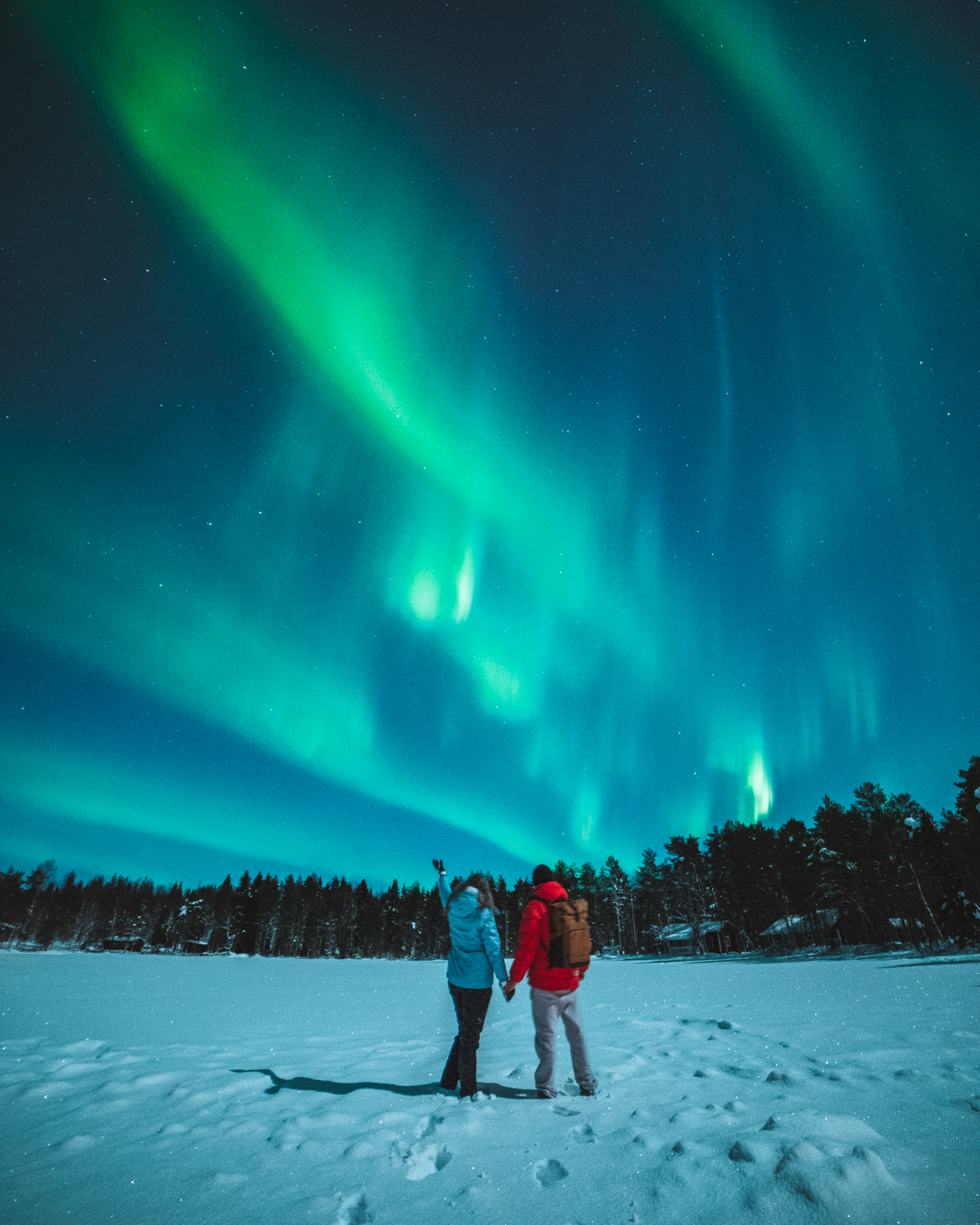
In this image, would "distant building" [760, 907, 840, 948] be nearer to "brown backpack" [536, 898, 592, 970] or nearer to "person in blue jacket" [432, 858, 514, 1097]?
"brown backpack" [536, 898, 592, 970]

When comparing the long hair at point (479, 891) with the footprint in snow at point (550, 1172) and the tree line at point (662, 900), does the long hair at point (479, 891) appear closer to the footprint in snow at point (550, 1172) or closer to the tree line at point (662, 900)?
the footprint in snow at point (550, 1172)

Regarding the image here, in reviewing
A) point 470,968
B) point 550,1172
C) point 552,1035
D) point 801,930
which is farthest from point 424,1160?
point 801,930

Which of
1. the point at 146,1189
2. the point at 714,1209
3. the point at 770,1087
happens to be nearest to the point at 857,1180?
the point at 714,1209

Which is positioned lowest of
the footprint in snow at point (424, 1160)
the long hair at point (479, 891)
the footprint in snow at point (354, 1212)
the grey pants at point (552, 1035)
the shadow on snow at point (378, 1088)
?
the footprint in snow at point (354, 1212)

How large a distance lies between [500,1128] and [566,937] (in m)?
1.40

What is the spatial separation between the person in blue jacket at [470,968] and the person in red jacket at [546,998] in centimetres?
26

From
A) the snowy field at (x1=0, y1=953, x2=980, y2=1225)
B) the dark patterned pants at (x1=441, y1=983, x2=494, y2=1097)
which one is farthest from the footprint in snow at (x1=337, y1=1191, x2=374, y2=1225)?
the dark patterned pants at (x1=441, y1=983, x2=494, y2=1097)

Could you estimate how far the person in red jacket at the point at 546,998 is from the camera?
470cm

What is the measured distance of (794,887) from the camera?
45250mm

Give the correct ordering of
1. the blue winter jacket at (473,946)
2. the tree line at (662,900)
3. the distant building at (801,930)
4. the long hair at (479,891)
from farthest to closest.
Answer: the distant building at (801,930)
the tree line at (662,900)
the long hair at (479,891)
the blue winter jacket at (473,946)

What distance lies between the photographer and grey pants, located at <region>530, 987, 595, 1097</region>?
467cm

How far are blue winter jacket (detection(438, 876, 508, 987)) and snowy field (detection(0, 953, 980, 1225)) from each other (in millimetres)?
901

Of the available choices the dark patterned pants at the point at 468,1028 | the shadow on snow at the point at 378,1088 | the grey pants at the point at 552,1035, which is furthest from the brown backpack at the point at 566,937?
the shadow on snow at the point at 378,1088

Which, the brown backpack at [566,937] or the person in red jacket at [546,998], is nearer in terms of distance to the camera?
the person in red jacket at [546,998]
